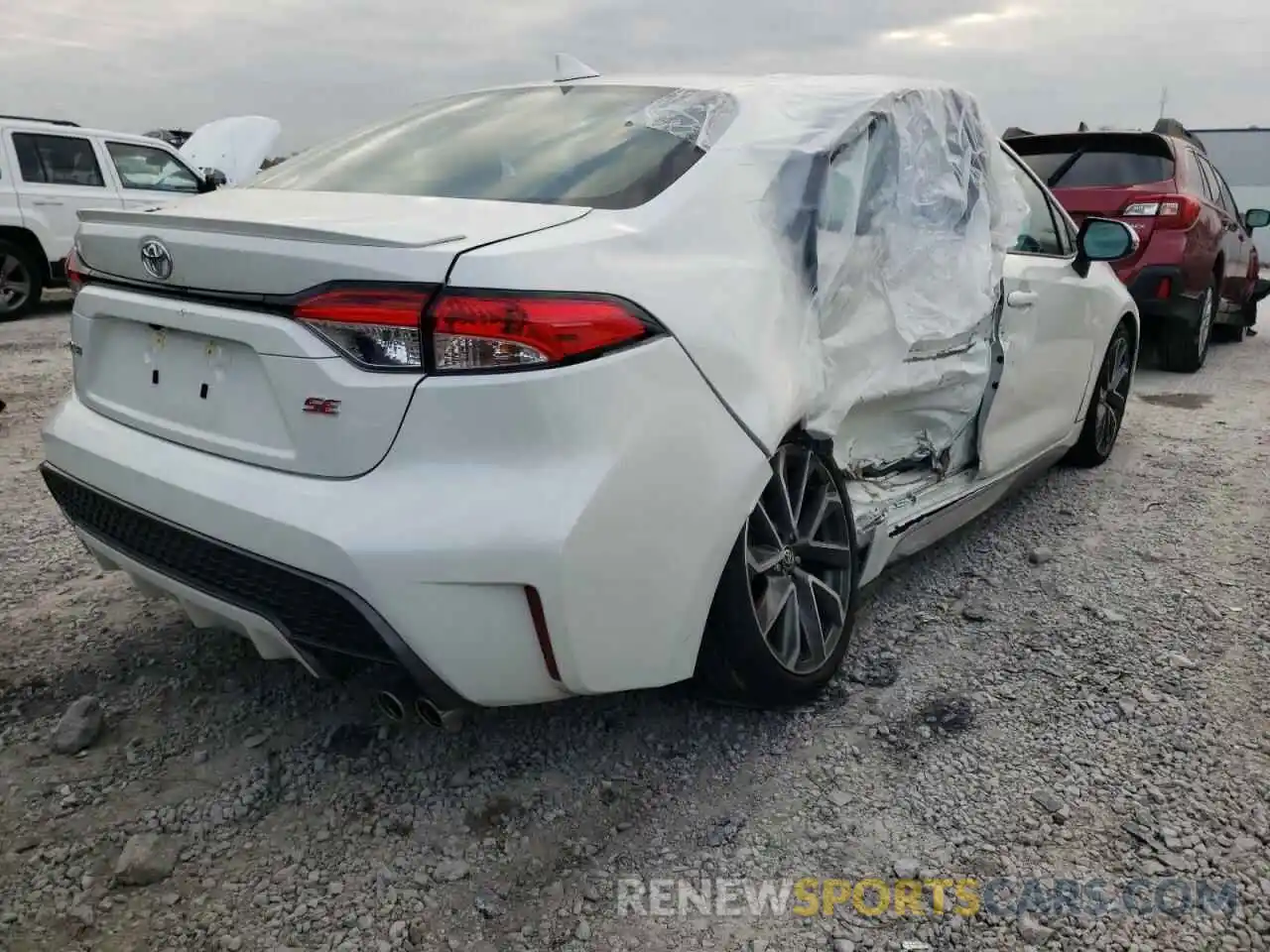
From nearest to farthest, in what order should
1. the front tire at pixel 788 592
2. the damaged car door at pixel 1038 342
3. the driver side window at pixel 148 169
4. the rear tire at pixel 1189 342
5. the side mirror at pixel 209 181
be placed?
1. the front tire at pixel 788 592
2. the damaged car door at pixel 1038 342
3. the rear tire at pixel 1189 342
4. the driver side window at pixel 148 169
5. the side mirror at pixel 209 181

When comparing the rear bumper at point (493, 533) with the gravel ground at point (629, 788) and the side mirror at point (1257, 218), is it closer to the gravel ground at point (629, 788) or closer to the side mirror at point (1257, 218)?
the gravel ground at point (629, 788)

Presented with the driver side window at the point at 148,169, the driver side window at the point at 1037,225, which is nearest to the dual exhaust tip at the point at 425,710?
the driver side window at the point at 1037,225

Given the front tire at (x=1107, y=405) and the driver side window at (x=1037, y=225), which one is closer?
the driver side window at (x=1037, y=225)

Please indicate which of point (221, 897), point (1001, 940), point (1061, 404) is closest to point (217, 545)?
point (221, 897)

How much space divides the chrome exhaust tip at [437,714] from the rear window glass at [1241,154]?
22221 millimetres

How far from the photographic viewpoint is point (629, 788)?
2291mm

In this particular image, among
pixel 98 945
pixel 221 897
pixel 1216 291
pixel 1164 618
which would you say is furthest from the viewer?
pixel 1216 291

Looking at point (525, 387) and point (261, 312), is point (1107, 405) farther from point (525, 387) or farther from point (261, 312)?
point (261, 312)

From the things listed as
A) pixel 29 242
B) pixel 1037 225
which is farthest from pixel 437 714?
pixel 29 242

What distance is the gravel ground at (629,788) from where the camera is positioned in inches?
74.7

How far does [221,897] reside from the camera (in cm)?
193

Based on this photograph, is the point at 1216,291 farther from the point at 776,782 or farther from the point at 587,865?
the point at 587,865

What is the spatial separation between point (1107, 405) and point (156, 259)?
4.14 metres

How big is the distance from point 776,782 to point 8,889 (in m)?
1.56
